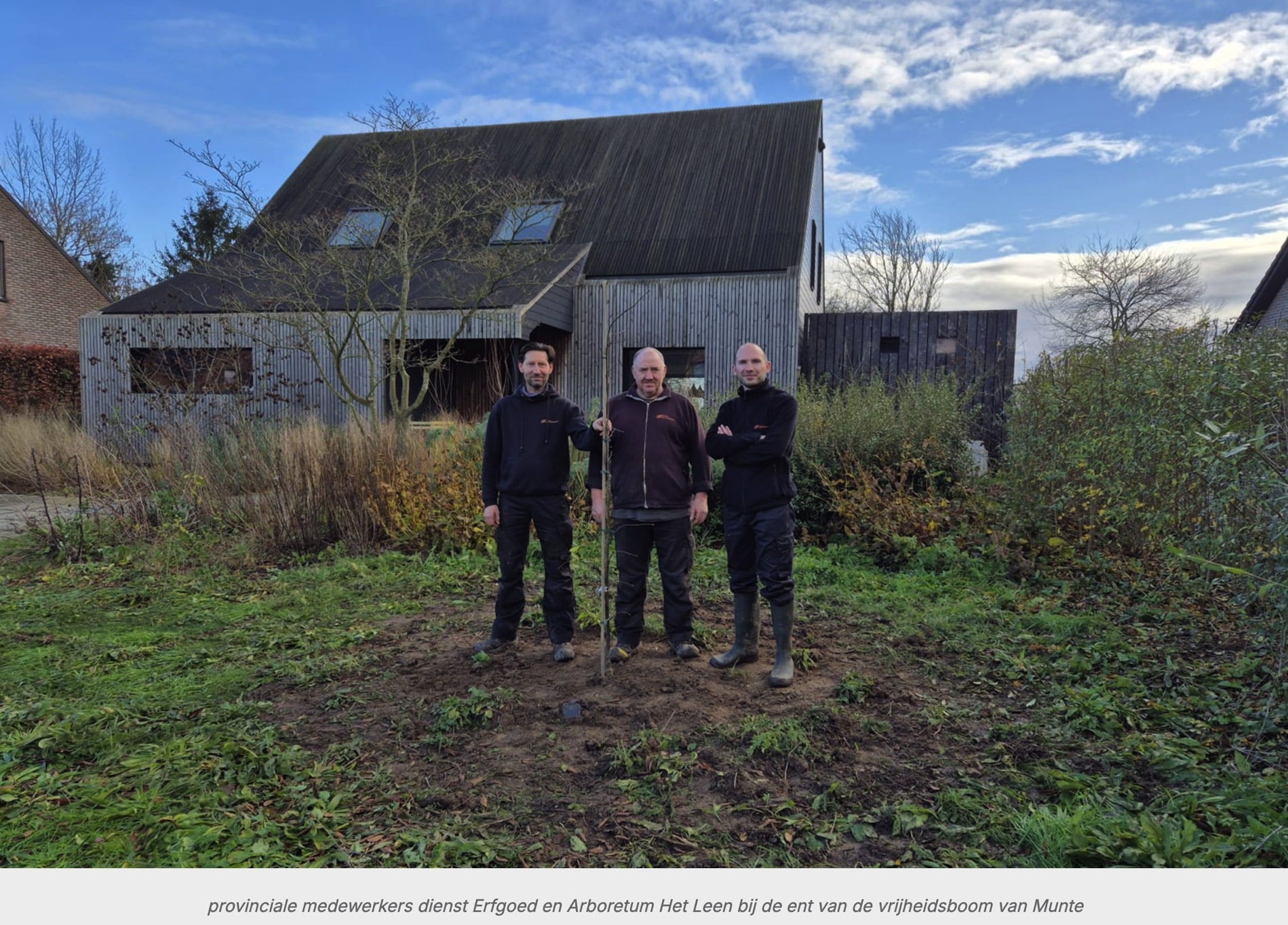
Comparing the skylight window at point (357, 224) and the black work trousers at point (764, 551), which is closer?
the black work trousers at point (764, 551)

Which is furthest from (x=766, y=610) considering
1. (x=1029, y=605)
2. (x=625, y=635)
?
(x=1029, y=605)

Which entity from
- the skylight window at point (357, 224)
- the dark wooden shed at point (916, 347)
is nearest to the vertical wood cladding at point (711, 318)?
the dark wooden shed at point (916, 347)

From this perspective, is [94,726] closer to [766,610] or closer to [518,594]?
[518,594]

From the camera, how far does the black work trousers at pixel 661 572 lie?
14.8 ft

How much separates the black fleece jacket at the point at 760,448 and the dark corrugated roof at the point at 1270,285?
18.3 meters

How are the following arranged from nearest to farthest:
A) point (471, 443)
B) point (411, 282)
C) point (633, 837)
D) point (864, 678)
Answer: point (633, 837)
point (864, 678)
point (471, 443)
point (411, 282)

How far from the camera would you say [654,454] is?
4441 millimetres

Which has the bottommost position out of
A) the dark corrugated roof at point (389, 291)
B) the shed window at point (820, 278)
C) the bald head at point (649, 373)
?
the bald head at point (649, 373)

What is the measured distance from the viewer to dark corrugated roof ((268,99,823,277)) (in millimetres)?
17375

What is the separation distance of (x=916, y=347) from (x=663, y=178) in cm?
757

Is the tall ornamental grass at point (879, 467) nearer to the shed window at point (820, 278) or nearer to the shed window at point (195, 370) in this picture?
the shed window at point (195, 370)

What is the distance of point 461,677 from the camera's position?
4246 millimetres

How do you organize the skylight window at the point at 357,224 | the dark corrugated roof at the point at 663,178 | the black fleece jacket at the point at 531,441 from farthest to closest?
the dark corrugated roof at the point at 663,178
the skylight window at the point at 357,224
the black fleece jacket at the point at 531,441

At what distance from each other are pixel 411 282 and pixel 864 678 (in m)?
14.9
